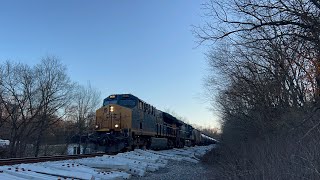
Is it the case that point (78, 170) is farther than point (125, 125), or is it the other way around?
point (125, 125)

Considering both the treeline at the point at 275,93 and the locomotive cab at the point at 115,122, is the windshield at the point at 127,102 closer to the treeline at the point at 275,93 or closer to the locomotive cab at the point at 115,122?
the locomotive cab at the point at 115,122

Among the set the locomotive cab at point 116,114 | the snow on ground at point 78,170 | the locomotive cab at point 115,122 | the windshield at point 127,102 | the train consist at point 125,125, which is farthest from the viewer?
the windshield at point 127,102

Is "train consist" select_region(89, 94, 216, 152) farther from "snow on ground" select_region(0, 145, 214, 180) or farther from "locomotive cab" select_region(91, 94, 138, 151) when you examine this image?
"snow on ground" select_region(0, 145, 214, 180)

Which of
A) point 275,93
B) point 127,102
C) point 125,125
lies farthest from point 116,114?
point 275,93

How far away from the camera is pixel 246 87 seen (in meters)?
24.4

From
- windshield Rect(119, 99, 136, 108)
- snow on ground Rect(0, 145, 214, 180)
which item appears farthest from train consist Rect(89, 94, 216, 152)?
snow on ground Rect(0, 145, 214, 180)

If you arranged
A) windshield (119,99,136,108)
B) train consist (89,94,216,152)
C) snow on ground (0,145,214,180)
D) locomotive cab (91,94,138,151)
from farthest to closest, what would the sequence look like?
1. windshield (119,99,136,108)
2. train consist (89,94,216,152)
3. locomotive cab (91,94,138,151)
4. snow on ground (0,145,214,180)

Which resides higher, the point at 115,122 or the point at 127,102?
the point at 127,102

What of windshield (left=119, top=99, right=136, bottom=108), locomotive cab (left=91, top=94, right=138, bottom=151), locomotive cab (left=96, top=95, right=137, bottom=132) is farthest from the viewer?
windshield (left=119, top=99, right=136, bottom=108)

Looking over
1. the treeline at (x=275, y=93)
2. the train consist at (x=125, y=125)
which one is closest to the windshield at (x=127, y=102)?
the train consist at (x=125, y=125)

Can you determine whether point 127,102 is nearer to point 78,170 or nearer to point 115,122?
point 115,122

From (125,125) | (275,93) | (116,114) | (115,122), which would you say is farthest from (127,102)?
(275,93)

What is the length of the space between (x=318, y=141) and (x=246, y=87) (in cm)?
1696

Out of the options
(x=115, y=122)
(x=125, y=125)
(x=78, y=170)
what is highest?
(x=115, y=122)
